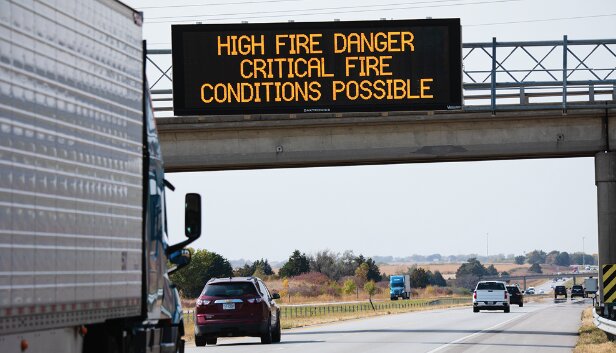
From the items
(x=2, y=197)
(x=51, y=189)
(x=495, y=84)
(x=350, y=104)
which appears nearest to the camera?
(x=2, y=197)

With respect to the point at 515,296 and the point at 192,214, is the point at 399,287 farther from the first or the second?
the point at 192,214

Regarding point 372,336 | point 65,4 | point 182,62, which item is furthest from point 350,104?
point 65,4

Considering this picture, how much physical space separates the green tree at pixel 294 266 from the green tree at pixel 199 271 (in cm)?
3686

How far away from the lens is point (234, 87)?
106 feet

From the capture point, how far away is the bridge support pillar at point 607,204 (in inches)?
1389

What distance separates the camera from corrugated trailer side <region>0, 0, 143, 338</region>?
912 cm

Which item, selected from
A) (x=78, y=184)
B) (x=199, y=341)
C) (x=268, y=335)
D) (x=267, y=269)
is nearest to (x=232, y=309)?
(x=268, y=335)


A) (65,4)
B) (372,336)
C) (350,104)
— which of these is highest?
(350,104)

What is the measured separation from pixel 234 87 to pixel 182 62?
1.52 meters

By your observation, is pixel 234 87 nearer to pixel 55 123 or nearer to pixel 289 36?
pixel 289 36

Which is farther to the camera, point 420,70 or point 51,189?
point 420,70

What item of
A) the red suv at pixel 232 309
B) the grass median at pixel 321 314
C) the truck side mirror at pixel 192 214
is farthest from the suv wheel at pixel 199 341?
the truck side mirror at pixel 192 214

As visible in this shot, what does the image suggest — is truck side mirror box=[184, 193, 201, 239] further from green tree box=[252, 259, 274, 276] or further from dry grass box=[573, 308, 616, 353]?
green tree box=[252, 259, 274, 276]

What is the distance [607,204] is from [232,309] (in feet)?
38.4
